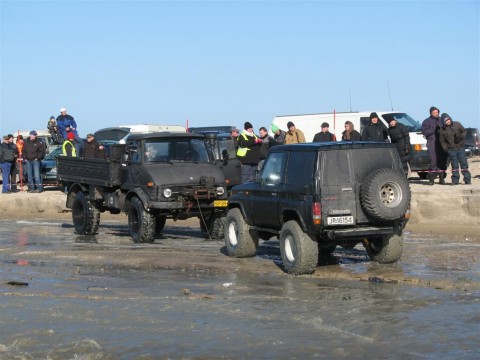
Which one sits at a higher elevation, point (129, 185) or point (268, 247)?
point (129, 185)

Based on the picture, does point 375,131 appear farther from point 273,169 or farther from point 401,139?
point 273,169

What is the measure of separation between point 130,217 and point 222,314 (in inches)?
292

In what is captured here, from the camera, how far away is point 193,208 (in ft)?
55.8

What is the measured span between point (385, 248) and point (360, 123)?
1416 centimetres

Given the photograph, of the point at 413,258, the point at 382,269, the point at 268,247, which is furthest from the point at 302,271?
the point at 268,247

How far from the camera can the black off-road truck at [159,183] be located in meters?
16.9

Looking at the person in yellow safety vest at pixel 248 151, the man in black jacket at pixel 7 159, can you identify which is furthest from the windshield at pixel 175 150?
the man in black jacket at pixel 7 159

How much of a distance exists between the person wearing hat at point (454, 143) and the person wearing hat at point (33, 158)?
40.7 ft

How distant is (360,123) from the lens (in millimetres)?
27125

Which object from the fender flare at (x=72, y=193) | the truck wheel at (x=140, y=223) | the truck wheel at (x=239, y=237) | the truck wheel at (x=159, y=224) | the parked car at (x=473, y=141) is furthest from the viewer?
the parked car at (x=473, y=141)

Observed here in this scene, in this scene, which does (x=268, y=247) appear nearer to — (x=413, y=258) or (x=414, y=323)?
(x=413, y=258)

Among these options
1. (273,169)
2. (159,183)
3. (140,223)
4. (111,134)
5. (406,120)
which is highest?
(111,134)

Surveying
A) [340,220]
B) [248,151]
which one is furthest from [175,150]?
[340,220]

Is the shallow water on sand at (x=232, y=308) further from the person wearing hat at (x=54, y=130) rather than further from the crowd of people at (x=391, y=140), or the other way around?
the person wearing hat at (x=54, y=130)
